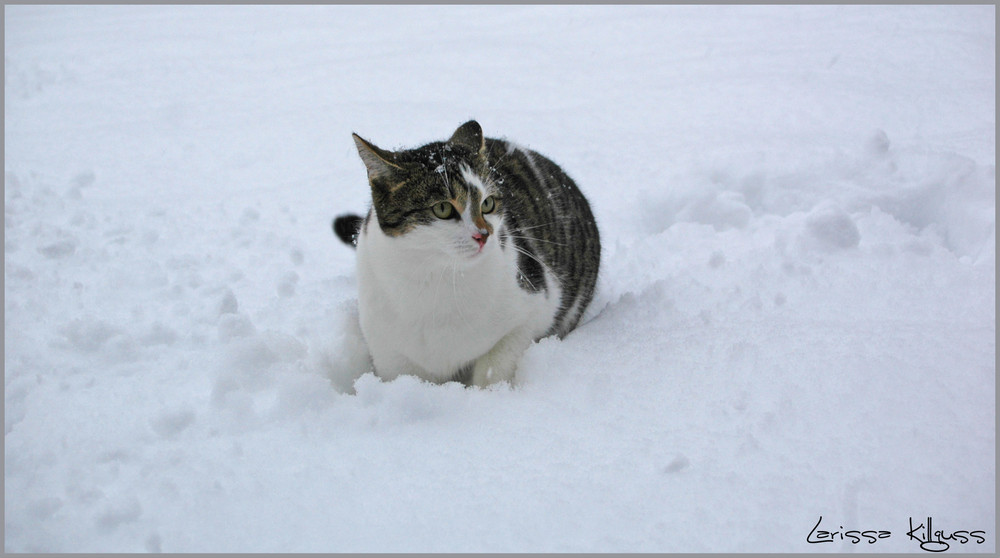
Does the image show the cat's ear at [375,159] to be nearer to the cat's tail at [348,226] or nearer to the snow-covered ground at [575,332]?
the snow-covered ground at [575,332]

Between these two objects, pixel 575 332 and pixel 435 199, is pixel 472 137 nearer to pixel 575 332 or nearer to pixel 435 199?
pixel 435 199

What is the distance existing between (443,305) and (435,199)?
404mm

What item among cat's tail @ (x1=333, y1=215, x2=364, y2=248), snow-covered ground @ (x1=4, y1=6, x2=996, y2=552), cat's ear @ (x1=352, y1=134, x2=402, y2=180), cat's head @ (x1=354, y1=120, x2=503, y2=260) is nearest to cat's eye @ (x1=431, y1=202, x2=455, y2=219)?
cat's head @ (x1=354, y1=120, x2=503, y2=260)

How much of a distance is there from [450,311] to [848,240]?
1800mm

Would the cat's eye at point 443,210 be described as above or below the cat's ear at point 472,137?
below

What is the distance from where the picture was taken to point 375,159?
207cm

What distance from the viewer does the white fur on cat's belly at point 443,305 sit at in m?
2.08

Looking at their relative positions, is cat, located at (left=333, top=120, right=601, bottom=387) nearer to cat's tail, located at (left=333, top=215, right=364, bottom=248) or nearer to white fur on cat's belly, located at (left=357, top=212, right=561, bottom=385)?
white fur on cat's belly, located at (left=357, top=212, right=561, bottom=385)

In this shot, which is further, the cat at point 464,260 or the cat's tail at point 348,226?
the cat's tail at point 348,226

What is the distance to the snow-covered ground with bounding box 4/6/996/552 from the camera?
1636 millimetres

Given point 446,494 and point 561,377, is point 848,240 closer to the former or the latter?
point 561,377

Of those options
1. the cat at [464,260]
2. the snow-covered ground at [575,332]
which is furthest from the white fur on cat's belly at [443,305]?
the snow-covered ground at [575,332]

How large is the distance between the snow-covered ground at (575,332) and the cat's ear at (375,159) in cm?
70

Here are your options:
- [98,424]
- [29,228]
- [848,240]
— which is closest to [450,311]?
[98,424]
